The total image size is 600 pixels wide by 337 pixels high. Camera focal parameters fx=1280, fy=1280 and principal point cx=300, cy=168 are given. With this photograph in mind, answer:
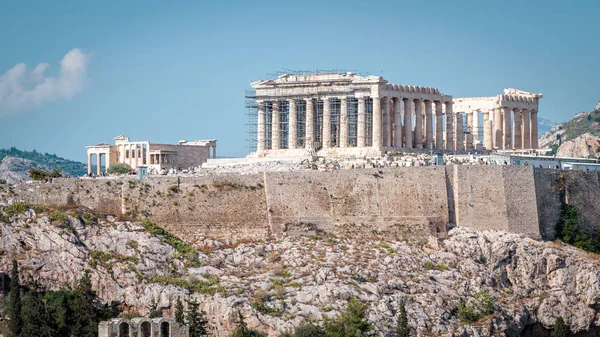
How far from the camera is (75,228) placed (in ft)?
253

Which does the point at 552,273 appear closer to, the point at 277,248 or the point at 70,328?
the point at 277,248

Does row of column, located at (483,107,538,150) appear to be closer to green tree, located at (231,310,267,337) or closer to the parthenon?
the parthenon

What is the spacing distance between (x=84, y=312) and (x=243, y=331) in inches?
398

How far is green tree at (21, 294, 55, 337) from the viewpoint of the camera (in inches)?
2783

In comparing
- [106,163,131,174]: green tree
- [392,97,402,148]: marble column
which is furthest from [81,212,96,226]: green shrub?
[392,97,402,148]: marble column

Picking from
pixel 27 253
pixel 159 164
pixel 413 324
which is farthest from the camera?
pixel 159 164

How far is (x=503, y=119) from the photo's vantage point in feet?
342

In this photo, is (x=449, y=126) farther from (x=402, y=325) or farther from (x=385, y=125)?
(x=402, y=325)

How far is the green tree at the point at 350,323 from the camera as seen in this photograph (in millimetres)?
68250

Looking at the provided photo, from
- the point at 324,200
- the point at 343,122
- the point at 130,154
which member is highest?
the point at 343,122

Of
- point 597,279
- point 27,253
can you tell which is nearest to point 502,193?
A: point 597,279

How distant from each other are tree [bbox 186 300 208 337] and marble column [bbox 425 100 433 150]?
1253 inches

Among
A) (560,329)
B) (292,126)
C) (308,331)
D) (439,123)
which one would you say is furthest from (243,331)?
(439,123)

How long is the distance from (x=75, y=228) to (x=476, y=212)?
2479cm
